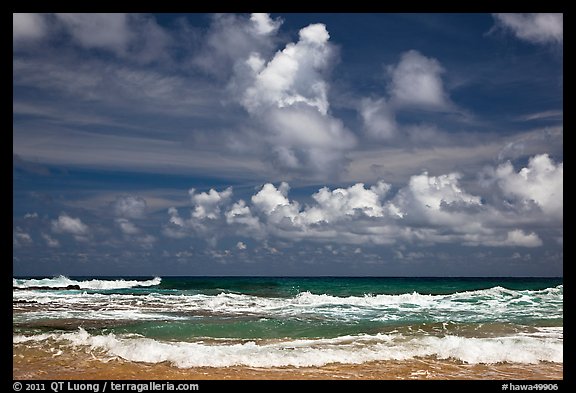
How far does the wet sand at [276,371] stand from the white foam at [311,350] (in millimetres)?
369

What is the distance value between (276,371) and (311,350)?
5.50 feet

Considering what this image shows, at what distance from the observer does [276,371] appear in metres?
9.71

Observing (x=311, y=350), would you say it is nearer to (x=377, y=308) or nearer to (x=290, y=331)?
(x=290, y=331)

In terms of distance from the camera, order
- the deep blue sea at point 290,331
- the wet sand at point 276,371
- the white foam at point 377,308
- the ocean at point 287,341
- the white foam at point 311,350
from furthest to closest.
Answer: the white foam at point 377,308 → the deep blue sea at point 290,331 → the white foam at point 311,350 → the ocean at point 287,341 → the wet sand at point 276,371

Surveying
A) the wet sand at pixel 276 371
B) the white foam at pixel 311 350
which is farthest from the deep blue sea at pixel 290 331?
the wet sand at pixel 276 371

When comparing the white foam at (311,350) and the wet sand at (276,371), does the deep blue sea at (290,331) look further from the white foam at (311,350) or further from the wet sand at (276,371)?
the wet sand at (276,371)

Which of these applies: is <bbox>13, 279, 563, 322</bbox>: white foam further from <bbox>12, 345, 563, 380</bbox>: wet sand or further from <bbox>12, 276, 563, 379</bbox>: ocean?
<bbox>12, 345, 563, 380</bbox>: wet sand

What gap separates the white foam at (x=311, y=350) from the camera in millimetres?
10453

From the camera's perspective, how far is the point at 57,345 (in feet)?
38.5
